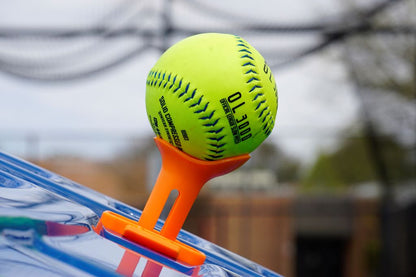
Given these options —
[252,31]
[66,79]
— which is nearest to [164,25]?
[252,31]

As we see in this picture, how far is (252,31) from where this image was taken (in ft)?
13.2

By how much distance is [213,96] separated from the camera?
0.71 meters

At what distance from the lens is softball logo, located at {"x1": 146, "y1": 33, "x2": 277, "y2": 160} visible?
713 mm

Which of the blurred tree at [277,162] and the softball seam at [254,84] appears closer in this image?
the softball seam at [254,84]

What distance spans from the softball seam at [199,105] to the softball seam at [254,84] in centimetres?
6

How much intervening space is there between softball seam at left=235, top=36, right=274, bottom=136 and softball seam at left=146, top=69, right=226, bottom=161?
0.06 metres

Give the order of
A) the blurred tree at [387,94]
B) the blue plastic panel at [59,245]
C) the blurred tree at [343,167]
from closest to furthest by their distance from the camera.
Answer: the blue plastic panel at [59,245]
the blurred tree at [387,94]
the blurred tree at [343,167]

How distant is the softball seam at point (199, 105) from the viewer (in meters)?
0.72

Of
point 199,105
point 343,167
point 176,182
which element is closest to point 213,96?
point 199,105

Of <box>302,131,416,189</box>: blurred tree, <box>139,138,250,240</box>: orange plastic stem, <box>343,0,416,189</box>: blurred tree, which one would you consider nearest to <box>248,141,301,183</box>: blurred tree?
<box>302,131,416,189</box>: blurred tree

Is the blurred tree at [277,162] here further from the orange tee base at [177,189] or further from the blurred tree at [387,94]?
the orange tee base at [177,189]

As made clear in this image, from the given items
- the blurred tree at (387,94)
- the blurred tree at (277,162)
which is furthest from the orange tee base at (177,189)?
the blurred tree at (277,162)

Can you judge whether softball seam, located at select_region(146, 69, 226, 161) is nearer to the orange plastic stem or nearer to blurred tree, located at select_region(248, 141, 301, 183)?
the orange plastic stem

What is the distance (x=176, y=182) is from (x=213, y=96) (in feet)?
0.52
